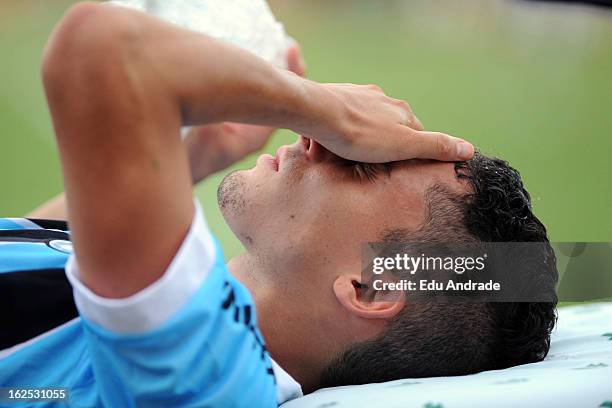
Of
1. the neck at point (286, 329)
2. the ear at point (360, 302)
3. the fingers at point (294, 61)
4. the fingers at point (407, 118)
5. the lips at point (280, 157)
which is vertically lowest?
the neck at point (286, 329)

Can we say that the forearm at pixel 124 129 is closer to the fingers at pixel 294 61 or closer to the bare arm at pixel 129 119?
the bare arm at pixel 129 119

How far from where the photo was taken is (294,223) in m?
0.94

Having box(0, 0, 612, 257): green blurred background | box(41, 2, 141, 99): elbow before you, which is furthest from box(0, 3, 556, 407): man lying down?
box(0, 0, 612, 257): green blurred background

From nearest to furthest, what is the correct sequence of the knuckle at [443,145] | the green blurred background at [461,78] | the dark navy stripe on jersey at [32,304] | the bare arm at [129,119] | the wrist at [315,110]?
1. the bare arm at [129,119]
2. the wrist at [315,110]
3. the dark navy stripe on jersey at [32,304]
4. the knuckle at [443,145]
5. the green blurred background at [461,78]

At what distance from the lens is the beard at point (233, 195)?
999mm

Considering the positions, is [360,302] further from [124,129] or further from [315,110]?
[124,129]

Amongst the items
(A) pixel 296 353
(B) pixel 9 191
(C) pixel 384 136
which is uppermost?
(C) pixel 384 136

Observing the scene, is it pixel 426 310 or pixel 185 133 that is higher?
pixel 185 133

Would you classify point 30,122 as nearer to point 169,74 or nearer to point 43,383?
point 43,383

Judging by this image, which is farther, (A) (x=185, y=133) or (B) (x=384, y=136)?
(A) (x=185, y=133)

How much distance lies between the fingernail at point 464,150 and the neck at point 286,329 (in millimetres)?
292

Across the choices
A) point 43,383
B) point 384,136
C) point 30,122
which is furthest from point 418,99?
point 43,383

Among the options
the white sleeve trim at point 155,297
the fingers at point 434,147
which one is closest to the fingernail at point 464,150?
the fingers at point 434,147

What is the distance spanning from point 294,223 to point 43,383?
1.18ft
